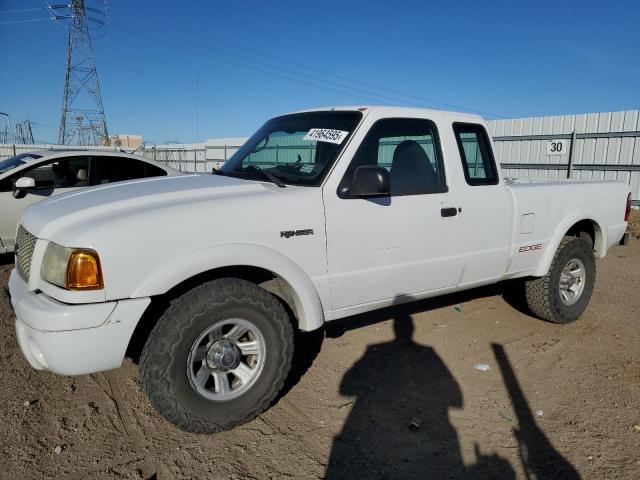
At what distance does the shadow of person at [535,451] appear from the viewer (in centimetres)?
270

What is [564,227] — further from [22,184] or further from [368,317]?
[22,184]

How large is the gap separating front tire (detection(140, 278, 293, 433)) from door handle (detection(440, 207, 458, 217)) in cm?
151

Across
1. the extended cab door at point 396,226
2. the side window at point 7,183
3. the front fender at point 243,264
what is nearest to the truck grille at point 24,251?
the front fender at point 243,264

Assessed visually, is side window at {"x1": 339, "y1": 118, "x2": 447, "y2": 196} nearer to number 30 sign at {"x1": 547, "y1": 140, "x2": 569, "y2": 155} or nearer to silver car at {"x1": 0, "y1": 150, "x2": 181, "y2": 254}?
silver car at {"x1": 0, "y1": 150, "x2": 181, "y2": 254}

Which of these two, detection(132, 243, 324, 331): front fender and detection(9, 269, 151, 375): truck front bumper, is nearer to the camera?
detection(9, 269, 151, 375): truck front bumper

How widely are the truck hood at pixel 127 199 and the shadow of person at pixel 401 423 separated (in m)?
1.62

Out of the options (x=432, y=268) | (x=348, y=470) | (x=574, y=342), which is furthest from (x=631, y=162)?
(x=348, y=470)

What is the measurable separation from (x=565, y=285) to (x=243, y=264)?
3.74 meters

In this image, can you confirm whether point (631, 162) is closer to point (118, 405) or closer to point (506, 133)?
point (506, 133)

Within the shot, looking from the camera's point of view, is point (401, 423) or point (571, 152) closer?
point (401, 423)

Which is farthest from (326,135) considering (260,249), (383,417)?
(383,417)

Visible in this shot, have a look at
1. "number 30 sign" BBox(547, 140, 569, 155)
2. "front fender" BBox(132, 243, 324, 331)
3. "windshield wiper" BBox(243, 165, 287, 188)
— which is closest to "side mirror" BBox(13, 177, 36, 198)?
"windshield wiper" BBox(243, 165, 287, 188)

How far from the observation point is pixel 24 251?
3037 mm

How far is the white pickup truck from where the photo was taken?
8.48 feet
